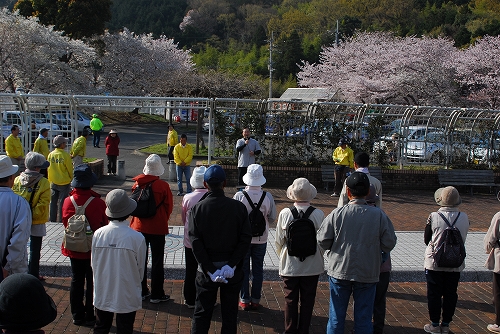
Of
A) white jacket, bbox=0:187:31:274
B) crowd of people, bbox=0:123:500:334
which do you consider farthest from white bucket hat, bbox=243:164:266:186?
white jacket, bbox=0:187:31:274

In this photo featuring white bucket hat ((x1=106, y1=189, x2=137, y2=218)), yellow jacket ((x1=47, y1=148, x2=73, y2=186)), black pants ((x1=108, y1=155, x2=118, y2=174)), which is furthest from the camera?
black pants ((x1=108, y1=155, x2=118, y2=174))

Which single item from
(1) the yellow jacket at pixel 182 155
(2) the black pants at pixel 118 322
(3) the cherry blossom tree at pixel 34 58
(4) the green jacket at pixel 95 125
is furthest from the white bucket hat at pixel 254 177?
(3) the cherry blossom tree at pixel 34 58

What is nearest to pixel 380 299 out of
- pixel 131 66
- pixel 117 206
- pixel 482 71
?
pixel 117 206

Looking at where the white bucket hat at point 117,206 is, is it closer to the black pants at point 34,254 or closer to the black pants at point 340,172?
the black pants at point 34,254

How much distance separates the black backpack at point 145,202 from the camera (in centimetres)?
595

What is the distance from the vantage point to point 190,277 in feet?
19.9

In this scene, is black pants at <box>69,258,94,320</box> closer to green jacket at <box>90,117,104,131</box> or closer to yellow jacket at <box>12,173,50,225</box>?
yellow jacket at <box>12,173,50,225</box>

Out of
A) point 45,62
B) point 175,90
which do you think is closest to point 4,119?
point 175,90

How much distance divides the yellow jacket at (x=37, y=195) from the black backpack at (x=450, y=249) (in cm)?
442

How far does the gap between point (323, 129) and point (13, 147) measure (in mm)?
8549

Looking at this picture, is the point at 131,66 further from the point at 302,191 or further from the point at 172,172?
the point at 302,191

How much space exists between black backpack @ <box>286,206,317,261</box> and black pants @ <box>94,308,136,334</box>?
1605mm

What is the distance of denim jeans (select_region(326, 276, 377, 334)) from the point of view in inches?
188

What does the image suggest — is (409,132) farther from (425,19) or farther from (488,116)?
(425,19)
